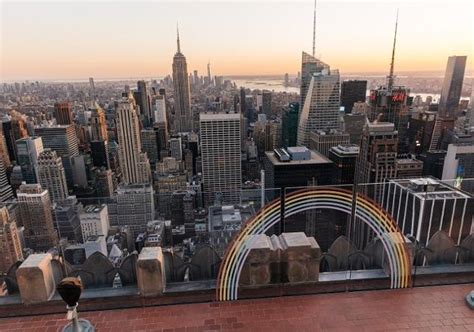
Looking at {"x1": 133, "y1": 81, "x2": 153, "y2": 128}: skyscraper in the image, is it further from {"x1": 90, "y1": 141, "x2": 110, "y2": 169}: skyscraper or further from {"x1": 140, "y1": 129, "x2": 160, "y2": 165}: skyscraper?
{"x1": 90, "y1": 141, "x2": 110, "y2": 169}: skyscraper

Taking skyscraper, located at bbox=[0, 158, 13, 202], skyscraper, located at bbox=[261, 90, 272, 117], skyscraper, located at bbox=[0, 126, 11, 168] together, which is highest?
skyscraper, located at bbox=[261, 90, 272, 117]

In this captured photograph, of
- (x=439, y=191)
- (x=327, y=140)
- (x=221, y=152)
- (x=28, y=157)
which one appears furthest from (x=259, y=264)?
(x=28, y=157)

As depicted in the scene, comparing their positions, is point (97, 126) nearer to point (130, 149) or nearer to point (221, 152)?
point (130, 149)

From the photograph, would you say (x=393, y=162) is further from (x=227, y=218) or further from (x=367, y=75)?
(x=367, y=75)

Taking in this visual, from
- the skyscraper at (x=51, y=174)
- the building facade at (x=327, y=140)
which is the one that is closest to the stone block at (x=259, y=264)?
the skyscraper at (x=51, y=174)

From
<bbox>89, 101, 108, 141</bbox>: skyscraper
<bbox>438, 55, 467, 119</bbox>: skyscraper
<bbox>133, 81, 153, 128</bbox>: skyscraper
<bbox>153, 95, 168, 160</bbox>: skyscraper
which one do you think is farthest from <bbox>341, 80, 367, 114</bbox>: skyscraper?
<bbox>89, 101, 108, 141</bbox>: skyscraper

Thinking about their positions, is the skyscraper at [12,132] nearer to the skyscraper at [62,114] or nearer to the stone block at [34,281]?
the skyscraper at [62,114]
